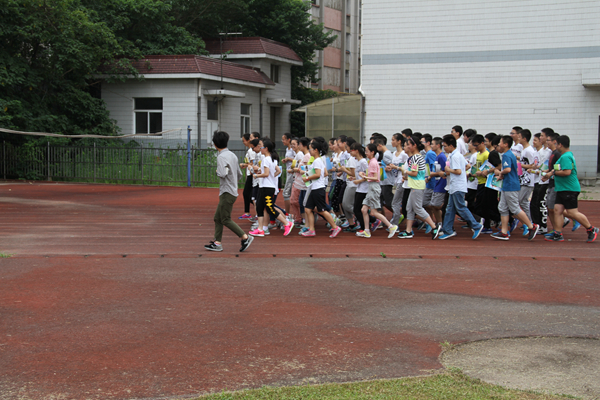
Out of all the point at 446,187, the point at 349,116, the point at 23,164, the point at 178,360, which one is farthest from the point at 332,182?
the point at 23,164

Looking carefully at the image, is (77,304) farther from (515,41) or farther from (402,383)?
(515,41)

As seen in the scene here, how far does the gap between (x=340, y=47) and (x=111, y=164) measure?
33.4 m

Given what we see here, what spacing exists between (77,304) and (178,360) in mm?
2196

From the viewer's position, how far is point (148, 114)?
2948cm

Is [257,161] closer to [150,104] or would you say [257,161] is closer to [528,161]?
[528,161]

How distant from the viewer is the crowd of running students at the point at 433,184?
1117 centimetres

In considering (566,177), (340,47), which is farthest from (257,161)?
(340,47)

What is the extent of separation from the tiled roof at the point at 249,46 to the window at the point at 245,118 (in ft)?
10.1

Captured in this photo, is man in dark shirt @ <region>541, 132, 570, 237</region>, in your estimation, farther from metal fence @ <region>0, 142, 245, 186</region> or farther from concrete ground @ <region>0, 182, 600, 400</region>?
metal fence @ <region>0, 142, 245, 186</region>

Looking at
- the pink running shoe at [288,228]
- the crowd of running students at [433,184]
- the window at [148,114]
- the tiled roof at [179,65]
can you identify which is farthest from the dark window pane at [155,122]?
the pink running shoe at [288,228]

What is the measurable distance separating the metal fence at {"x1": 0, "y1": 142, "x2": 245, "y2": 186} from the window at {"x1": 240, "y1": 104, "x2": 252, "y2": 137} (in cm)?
851

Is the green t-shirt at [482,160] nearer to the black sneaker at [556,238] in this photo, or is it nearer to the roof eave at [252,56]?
the black sneaker at [556,238]

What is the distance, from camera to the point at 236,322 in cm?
601

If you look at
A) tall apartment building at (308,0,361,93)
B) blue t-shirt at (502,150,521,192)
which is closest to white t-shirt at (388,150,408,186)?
→ blue t-shirt at (502,150,521,192)
